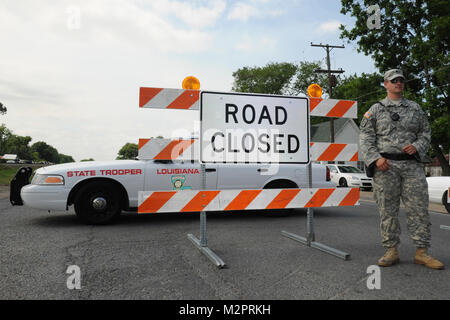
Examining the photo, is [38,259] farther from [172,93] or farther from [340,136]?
[340,136]

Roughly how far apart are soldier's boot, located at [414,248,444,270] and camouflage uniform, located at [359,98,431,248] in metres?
0.07

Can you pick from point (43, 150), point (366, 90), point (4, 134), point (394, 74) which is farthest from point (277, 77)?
point (43, 150)

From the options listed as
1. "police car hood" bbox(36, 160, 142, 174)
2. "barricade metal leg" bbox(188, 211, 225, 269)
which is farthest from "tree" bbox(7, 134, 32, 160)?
"barricade metal leg" bbox(188, 211, 225, 269)

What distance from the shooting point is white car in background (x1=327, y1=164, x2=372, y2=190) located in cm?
1756

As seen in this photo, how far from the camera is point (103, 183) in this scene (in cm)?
583

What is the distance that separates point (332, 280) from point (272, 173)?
398 cm

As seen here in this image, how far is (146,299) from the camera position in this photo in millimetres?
2600

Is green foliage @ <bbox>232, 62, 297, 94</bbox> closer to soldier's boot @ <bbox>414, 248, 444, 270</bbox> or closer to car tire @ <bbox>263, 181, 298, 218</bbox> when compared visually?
car tire @ <bbox>263, 181, 298, 218</bbox>

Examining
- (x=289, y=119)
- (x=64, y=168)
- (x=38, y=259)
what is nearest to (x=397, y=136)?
(x=289, y=119)

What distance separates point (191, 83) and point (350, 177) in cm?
1581

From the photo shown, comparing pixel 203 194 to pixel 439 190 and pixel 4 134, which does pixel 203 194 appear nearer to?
pixel 439 190

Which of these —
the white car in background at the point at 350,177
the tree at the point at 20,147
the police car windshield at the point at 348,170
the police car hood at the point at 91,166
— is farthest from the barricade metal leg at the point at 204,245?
the tree at the point at 20,147

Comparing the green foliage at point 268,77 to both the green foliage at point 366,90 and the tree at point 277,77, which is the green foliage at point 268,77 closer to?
the tree at point 277,77

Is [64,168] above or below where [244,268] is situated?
above
